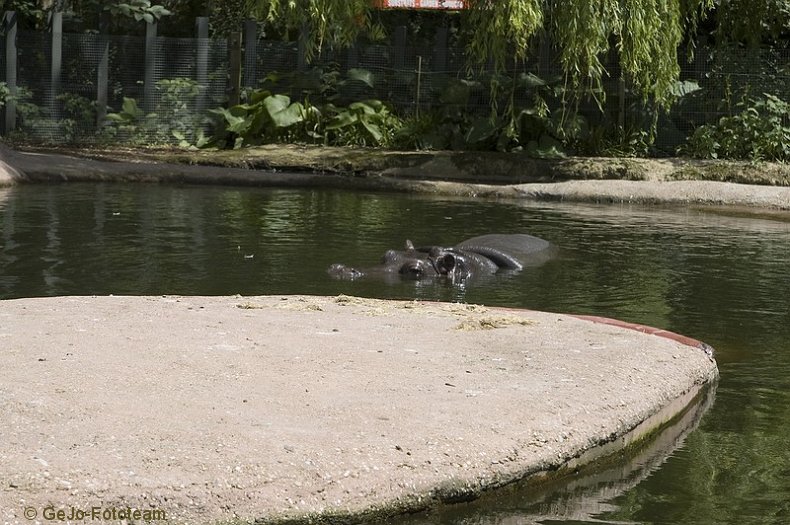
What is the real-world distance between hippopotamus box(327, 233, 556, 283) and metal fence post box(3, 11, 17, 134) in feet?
39.3

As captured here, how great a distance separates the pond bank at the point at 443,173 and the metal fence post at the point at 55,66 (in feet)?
5.98

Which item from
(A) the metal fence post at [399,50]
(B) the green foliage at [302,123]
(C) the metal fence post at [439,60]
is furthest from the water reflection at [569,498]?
(A) the metal fence post at [399,50]

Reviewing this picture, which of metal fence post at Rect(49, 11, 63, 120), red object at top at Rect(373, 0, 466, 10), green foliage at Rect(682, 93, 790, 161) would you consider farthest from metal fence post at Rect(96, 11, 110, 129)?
green foliage at Rect(682, 93, 790, 161)

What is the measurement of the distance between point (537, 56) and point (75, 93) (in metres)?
7.81

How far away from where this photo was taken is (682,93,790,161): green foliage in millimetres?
18594

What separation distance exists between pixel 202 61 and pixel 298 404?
57.0 ft

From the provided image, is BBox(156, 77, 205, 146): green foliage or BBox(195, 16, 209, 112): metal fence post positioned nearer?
BBox(156, 77, 205, 146): green foliage

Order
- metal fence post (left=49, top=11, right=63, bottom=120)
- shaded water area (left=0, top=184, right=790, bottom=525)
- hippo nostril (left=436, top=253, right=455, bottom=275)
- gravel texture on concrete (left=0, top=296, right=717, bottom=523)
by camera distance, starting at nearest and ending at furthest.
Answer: gravel texture on concrete (left=0, top=296, right=717, bottom=523), shaded water area (left=0, top=184, right=790, bottom=525), hippo nostril (left=436, top=253, right=455, bottom=275), metal fence post (left=49, top=11, right=63, bottom=120)

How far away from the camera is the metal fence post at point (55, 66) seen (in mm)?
20938

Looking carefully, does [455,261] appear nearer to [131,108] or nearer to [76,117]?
[131,108]

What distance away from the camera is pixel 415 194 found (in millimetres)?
16672

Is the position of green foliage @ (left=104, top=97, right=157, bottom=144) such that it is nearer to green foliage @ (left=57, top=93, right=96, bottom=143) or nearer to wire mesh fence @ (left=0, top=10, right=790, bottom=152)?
wire mesh fence @ (left=0, top=10, right=790, bottom=152)

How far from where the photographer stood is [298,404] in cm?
498

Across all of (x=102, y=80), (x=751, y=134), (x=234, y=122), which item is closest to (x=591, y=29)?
(x=751, y=134)
